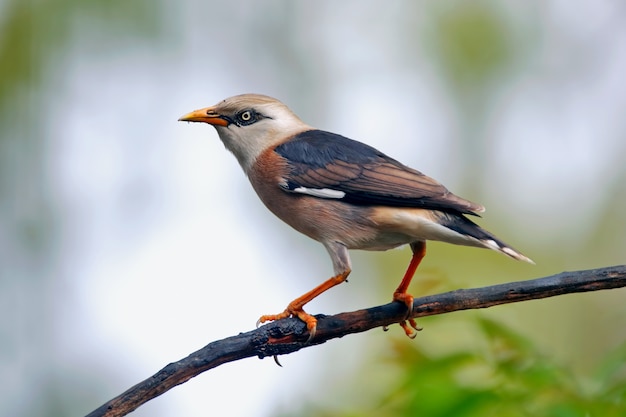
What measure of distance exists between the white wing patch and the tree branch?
3.20ft

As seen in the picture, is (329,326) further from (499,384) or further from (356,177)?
(356,177)

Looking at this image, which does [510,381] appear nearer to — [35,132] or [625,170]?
[625,170]

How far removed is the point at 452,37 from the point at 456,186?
2887 millimetres

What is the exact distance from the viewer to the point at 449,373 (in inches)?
152

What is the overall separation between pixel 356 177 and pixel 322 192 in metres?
0.27

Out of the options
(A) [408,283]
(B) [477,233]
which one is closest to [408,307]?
(A) [408,283]

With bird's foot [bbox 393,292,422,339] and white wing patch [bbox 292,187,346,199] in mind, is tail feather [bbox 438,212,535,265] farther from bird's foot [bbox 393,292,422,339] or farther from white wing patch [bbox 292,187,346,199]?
white wing patch [bbox 292,187,346,199]

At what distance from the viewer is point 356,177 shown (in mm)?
5406

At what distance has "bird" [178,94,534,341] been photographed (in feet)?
16.0

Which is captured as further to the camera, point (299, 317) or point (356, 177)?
point (356, 177)

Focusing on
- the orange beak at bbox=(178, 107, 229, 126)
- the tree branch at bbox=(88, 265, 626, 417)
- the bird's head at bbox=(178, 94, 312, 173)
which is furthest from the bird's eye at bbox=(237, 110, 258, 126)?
the tree branch at bbox=(88, 265, 626, 417)

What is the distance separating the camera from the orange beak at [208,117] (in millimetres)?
5574

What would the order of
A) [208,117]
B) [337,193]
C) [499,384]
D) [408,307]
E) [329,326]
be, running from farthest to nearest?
1. [208,117]
2. [337,193]
3. [408,307]
4. [329,326]
5. [499,384]

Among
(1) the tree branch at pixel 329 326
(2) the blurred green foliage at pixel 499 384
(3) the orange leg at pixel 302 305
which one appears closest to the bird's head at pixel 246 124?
(3) the orange leg at pixel 302 305
